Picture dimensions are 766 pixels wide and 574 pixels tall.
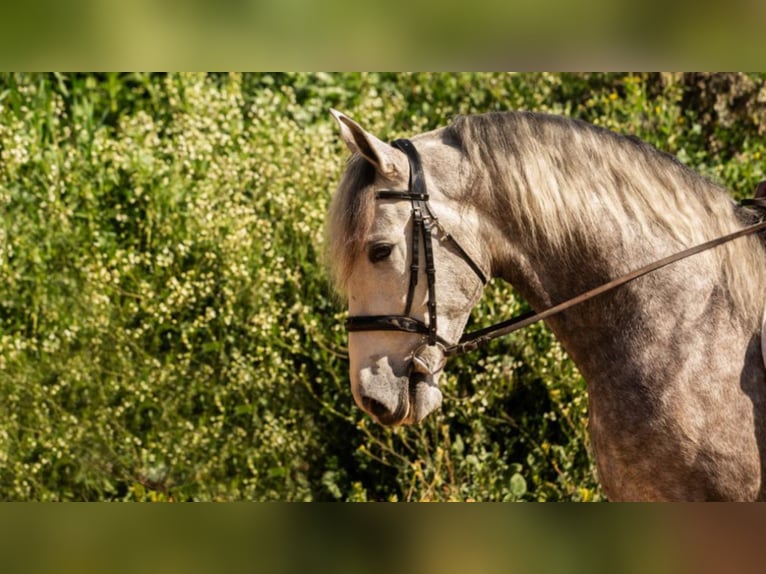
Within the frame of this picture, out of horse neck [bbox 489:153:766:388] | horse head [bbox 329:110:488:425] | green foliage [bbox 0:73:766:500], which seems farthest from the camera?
green foliage [bbox 0:73:766:500]

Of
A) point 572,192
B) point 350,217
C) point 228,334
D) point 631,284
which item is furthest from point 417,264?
point 228,334

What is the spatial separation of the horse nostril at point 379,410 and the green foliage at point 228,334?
2203 mm

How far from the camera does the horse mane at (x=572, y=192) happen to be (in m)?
2.75

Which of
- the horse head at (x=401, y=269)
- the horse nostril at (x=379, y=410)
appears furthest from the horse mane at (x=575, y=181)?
the horse nostril at (x=379, y=410)

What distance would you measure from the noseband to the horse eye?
0.08 metres

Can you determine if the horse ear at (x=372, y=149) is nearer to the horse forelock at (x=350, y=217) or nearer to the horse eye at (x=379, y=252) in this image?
the horse forelock at (x=350, y=217)

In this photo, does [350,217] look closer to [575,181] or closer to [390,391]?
[390,391]

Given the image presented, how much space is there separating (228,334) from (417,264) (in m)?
2.73

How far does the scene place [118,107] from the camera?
19.6 feet

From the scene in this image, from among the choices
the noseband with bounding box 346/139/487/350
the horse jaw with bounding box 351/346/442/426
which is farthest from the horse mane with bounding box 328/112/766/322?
the horse jaw with bounding box 351/346/442/426

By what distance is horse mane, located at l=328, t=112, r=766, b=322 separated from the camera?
2.75m

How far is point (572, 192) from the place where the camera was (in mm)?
2762

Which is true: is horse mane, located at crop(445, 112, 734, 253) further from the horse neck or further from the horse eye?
the horse eye
